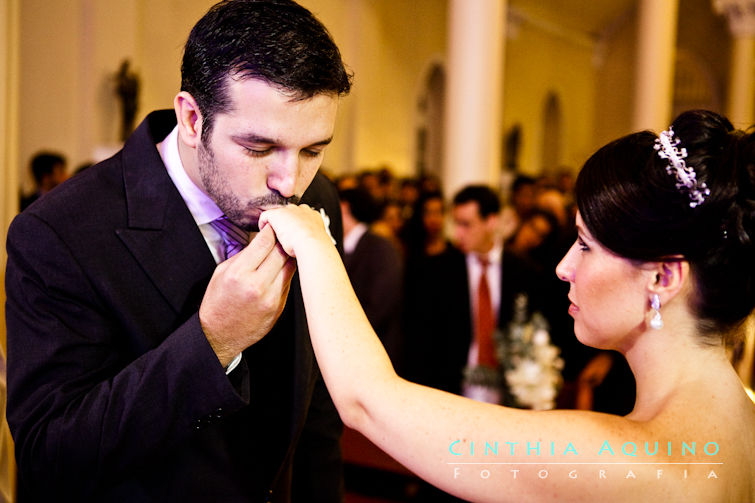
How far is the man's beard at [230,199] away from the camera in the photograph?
1498 millimetres

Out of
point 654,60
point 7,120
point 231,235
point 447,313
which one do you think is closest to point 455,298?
point 447,313

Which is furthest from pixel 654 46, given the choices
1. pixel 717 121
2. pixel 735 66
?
pixel 717 121

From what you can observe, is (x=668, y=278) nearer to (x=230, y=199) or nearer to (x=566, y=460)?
(x=566, y=460)

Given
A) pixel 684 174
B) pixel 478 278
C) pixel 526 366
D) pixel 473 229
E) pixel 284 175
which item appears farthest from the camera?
pixel 473 229

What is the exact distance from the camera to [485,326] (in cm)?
409

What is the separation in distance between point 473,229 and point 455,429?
126 inches

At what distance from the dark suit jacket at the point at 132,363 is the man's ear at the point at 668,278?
2.58ft

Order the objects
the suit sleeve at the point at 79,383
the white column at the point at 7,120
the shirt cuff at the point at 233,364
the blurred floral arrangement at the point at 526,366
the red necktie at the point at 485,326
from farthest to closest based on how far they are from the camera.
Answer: the red necktie at the point at 485,326 < the blurred floral arrangement at the point at 526,366 < the white column at the point at 7,120 < the shirt cuff at the point at 233,364 < the suit sleeve at the point at 79,383

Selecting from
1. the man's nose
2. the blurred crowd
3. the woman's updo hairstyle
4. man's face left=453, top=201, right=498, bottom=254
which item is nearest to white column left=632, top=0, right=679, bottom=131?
the blurred crowd

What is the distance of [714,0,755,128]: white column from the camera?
1477 centimetres

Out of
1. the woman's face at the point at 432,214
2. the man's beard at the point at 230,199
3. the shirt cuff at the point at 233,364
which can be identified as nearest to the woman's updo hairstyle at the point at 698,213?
the man's beard at the point at 230,199

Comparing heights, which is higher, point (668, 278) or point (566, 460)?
point (668, 278)

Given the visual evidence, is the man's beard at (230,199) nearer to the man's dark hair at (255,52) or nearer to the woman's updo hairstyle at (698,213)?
the man's dark hair at (255,52)

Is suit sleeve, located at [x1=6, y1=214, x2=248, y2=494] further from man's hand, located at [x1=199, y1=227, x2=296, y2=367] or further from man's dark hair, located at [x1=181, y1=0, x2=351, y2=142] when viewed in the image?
man's dark hair, located at [x1=181, y1=0, x2=351, y2=142]
